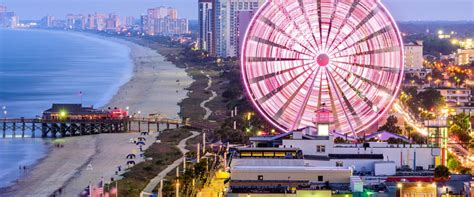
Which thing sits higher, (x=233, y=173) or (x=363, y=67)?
(x=363, y=67)

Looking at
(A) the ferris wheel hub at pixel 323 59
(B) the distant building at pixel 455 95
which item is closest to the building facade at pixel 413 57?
(B) the distant building at pixel 455 95

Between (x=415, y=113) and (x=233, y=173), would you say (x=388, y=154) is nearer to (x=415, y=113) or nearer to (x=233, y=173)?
(x=233, y=173)

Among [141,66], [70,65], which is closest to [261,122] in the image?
[141,66]

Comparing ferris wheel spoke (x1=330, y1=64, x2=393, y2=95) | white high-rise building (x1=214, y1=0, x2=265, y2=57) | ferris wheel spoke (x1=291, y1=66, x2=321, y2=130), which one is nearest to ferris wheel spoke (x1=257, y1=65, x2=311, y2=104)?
ferris wheel spoke (x1=291, y1=66, x2=321, y2=130)

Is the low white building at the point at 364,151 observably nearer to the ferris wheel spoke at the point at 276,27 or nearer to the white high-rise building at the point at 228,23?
the ferris wheel spoke at the point at 276,27

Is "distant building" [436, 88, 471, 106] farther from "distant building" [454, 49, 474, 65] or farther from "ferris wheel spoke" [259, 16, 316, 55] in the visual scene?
"distant building" [454, 49, 474, 65]

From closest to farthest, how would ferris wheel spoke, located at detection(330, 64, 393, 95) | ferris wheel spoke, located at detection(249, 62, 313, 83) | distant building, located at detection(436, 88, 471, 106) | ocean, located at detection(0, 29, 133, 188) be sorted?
1. ferris wheel spoke, located at detection(330, 64, 393, 95)
2. ferris wheel spoke, located at detection(249, 62, 313, 83)
3. ocean, located at detection(0, 29, 133, 188)
4. distant building, located at detection(436, 88, 471, 106)

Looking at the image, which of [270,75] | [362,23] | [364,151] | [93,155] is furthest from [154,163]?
[364,151]
